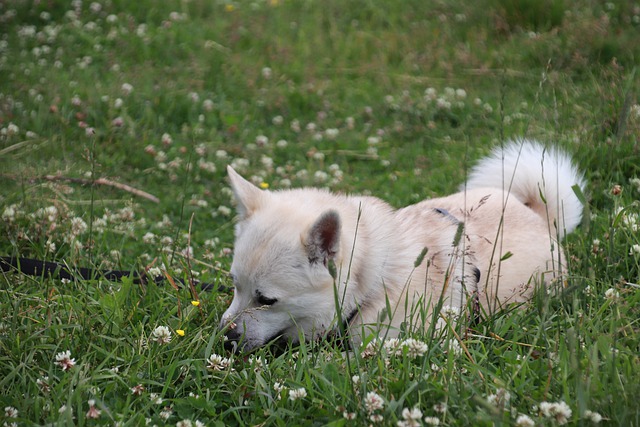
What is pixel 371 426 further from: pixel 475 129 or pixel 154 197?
pixel 475 129

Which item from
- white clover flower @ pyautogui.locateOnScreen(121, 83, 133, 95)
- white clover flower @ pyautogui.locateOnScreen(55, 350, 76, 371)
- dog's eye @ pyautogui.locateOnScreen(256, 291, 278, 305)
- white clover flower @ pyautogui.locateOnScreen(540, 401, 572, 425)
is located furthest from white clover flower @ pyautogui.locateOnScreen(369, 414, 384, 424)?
white clover flower @ pyautogui.locateOnScreen(121, 83, 133, 95)

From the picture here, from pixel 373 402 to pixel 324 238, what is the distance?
824 millimetres

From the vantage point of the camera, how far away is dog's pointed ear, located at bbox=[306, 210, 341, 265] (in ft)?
9.35

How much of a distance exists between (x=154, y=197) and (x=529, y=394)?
10.8 feet

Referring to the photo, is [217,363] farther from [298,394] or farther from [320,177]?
[320,177]

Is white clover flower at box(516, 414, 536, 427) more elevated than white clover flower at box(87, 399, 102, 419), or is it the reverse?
white clover flower at box(516, 414, 536, 427)

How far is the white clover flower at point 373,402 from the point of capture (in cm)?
232

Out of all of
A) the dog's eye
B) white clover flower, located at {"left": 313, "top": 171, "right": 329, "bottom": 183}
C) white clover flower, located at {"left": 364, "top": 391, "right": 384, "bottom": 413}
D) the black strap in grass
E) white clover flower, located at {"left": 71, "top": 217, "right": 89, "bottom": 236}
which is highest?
white clover flower, located at {"left": 364, "top": 391, "right": 384, "bottom": 413}

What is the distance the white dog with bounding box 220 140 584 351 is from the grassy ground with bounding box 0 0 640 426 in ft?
0.59

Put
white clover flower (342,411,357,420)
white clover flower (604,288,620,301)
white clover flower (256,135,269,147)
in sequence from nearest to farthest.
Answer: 1. white clover flower (342,411,357,420)
2. white clover flower (604,288,620,301)
3. white clover flower (256,135,269,147)

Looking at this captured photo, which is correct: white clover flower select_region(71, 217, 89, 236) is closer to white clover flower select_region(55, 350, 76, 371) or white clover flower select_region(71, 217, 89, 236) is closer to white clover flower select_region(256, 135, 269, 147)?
white clover flower select_region(55, 350, 76, 371)

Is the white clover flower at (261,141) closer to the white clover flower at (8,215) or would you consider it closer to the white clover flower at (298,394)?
the white clover flower at (8,215)

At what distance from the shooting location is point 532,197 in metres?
4.01

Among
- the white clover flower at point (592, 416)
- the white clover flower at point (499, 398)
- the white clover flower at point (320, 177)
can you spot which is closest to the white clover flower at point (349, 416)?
the white clover flower at point (499, 398)
